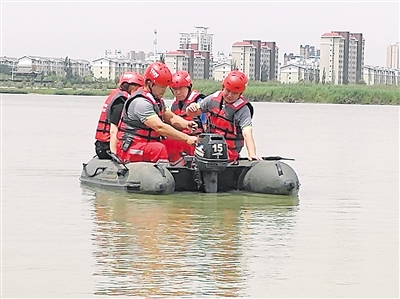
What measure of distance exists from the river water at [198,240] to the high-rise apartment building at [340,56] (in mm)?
116973

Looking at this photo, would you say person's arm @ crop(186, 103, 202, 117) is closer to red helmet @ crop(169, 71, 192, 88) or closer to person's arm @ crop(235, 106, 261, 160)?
red helmet @ crop(169, 71, 192, 88)

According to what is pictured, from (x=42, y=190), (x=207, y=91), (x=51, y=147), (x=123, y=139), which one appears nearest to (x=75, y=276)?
(x=123, y=139)

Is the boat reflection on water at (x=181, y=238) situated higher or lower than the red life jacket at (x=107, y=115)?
lower

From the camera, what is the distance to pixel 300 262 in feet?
33.8

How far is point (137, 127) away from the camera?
583 inches

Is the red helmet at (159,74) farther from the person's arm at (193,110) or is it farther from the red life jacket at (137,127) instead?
the person's arm at (193,110)

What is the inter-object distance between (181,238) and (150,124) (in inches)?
130

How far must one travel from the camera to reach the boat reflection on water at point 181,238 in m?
9.14

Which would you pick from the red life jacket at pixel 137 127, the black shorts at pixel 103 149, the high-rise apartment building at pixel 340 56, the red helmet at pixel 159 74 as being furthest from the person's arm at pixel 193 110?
the high-rise apartment building at pixel 340 56

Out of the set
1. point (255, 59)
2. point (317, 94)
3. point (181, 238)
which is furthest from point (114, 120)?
point (255, 59)

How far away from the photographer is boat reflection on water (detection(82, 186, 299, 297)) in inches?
360

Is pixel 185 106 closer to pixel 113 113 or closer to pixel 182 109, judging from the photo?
pixel 182 109

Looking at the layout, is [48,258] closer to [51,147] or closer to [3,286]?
[3,286]

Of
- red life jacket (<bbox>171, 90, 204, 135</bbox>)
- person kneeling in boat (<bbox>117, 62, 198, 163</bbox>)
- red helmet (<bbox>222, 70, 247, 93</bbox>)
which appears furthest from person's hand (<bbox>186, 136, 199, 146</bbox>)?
red life jacket (<bbox>171, 90, 204, 135</bbox>)
